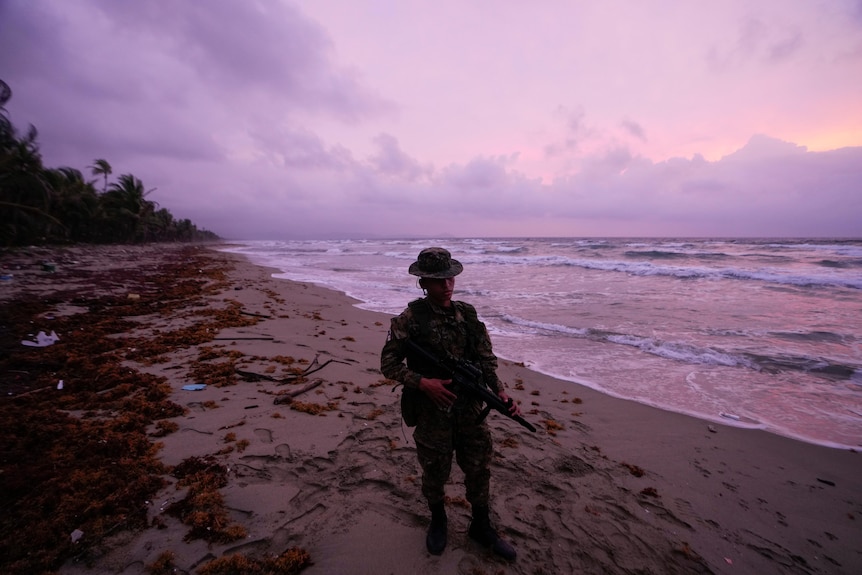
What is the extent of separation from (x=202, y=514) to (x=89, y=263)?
2681 centimetres

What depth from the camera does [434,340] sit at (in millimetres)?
2834

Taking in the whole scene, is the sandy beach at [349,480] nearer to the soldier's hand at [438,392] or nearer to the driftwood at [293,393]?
the driftwood at [293,393]

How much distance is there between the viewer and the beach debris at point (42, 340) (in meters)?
6.36

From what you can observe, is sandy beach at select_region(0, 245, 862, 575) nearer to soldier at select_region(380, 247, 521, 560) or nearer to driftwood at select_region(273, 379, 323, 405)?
driftwood at select_region(273, 379, 323, 405)

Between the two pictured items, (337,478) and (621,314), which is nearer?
(337,478)

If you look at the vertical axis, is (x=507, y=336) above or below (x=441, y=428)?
below

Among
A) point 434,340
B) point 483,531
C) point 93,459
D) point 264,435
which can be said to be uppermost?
point 434,340

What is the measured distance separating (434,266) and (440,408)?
3.71 feet

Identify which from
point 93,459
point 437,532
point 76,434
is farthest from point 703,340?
point 76,434

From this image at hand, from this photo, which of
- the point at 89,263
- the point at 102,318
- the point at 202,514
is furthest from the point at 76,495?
the point at 89,263

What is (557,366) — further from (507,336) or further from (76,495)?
(76,495)

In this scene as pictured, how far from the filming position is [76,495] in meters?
2.91

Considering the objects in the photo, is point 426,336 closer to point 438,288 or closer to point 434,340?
point 434,340

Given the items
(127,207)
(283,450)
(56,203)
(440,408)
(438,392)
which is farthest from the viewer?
(127,207)
